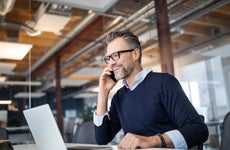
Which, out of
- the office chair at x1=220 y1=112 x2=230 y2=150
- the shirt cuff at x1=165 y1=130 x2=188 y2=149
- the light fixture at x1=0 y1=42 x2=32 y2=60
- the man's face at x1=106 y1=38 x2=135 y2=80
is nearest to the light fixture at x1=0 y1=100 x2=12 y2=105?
the light fixture at x1=0 y1=42 x2=32 y2=60

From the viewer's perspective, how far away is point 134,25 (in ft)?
14.3

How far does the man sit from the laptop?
0.31 meters

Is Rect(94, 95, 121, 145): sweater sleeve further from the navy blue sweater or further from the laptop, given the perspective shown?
the laptop

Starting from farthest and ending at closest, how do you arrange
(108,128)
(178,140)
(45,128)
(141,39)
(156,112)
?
1. (141,39)
2. (108,128)
3. (156,112)
4. (178,140)
5. (45,128)

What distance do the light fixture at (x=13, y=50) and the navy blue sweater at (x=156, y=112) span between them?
2790 millimetres

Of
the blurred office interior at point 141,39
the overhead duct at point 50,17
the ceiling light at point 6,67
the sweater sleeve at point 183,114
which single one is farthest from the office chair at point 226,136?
the ceiling light at point 6,67

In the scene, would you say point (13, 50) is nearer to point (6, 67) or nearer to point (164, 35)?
point (6, 67)

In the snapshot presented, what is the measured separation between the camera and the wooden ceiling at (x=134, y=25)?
373cm

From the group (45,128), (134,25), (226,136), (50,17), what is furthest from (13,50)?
(226,136)

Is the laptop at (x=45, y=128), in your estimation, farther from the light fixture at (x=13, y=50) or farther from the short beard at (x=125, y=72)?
the light fixture at (x=13, y=50)

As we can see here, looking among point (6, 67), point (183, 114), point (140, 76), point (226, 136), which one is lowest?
point (226, 136)

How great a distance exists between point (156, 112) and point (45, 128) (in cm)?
64

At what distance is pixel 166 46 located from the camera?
3.91 meters

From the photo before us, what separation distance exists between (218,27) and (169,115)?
9.34 feet
